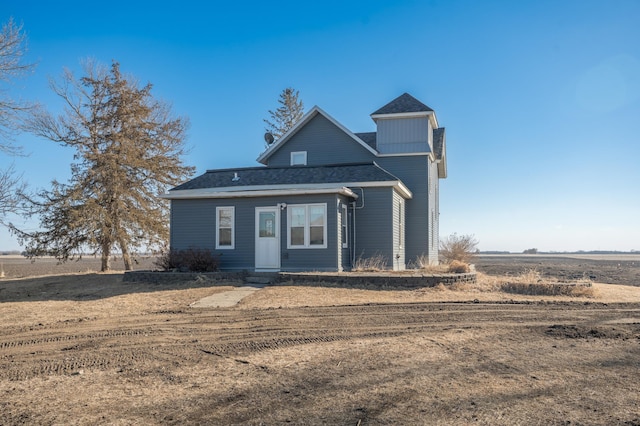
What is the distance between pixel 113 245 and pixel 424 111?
56.0 ft

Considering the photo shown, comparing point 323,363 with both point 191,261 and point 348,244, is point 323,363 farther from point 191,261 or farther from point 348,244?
point 348,244

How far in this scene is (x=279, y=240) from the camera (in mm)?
18562

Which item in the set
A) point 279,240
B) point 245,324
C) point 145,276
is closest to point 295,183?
point 279,240

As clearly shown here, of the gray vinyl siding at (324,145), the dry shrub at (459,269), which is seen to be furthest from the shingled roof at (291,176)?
the dry shrub at (459,269)

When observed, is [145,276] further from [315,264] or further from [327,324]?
[327,324]

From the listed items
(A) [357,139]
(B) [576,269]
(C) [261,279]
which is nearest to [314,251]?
(C) [261,279]

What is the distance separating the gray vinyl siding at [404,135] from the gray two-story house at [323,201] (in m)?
0.05

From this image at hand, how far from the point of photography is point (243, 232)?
19.1 meters

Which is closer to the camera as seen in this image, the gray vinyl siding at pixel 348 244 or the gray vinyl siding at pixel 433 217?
the gray vinyl siding at pixel 348 244

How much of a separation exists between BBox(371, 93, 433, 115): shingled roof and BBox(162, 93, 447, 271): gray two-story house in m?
0.05

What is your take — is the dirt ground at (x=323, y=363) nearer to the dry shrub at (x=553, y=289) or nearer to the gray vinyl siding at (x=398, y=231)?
the dry shrub at (x=553, y=289)

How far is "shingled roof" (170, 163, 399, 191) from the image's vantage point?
65.6ft

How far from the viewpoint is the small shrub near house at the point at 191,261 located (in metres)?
18.0

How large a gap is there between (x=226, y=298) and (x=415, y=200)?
1210 cm
